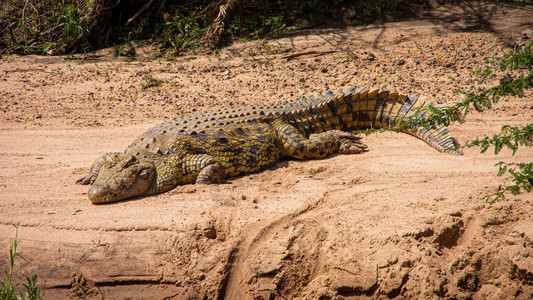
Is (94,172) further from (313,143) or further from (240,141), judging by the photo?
(313,143)

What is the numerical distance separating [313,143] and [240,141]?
3.12 feet

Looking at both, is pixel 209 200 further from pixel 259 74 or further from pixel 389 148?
pixel 259 74

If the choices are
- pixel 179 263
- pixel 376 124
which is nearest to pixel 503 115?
pixel 376 124

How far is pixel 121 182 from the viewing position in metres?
4.04

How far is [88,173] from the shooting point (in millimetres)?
4734

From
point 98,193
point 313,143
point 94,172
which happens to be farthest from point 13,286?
point 313,143

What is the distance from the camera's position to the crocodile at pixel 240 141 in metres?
4.25

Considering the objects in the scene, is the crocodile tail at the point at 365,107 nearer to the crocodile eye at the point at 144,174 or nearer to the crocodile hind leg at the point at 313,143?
the crocodile hind leg at the point at 313,143

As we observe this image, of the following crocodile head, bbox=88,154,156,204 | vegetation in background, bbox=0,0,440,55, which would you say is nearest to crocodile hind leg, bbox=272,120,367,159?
crocodile head, bbox=88,154,156,204

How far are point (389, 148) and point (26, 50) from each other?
857 centimetres

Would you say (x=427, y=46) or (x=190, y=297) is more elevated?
(x=427, y=46)

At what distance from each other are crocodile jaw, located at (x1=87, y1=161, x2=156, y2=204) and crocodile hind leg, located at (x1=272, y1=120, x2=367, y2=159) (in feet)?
5.62

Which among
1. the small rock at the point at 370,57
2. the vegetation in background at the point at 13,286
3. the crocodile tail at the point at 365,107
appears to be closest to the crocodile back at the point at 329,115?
the crocodile tail at the point at 365,107

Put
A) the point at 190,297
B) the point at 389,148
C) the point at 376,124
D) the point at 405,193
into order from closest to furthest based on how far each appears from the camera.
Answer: the point at 190,297 → the point at 405,193 → the point at 389,148 → the point at 376,124
